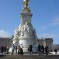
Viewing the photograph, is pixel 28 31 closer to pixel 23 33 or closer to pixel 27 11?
pixel 23 33

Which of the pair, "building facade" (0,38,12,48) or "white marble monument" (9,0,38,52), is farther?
"building facade" (0,38,12,48)

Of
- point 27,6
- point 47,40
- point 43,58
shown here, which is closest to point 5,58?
point 43,58

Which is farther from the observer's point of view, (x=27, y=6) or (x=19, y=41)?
(x=27, y=6)

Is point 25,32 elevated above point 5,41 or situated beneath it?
situated beneath

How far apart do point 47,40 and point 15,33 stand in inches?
3561

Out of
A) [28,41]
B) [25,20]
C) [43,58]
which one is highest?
[25,20]

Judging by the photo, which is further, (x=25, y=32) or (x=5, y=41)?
(x=5, y=41)

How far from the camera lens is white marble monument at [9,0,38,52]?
55.3 metres

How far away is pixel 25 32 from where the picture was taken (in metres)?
56.5

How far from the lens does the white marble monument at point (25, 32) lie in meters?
55.3

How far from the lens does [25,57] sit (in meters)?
21.7

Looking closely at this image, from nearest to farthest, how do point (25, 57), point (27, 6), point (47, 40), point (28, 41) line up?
point (25, 57) → point (28, 41) → point (27, 6) → point (47, 40)

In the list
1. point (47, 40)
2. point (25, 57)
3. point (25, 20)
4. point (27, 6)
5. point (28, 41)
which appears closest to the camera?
point (25, 57)

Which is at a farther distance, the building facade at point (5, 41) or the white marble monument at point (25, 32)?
the building facade at point (5, 41)
